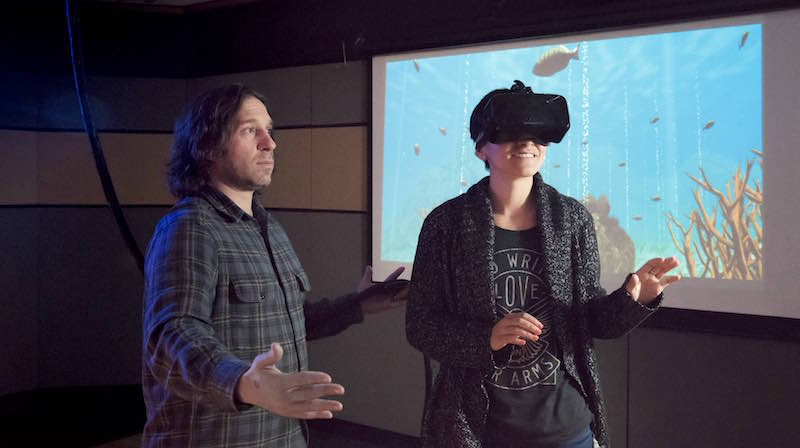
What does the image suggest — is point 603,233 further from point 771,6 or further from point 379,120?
point 379,120

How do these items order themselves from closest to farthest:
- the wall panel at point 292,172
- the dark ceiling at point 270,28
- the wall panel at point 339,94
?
the dark ceiling at point 270,28
the wall panel at point 339,94
the wall panel at point 292,172

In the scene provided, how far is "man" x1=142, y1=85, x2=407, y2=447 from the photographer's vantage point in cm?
116

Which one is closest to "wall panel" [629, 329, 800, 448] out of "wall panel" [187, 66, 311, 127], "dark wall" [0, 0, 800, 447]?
"dark wall" [0, 0, 800, 447]

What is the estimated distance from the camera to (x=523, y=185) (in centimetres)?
165

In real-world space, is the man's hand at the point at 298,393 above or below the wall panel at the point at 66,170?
below

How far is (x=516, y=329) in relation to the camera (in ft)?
4.61

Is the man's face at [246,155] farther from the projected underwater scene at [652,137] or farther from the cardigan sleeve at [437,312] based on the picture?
the projected underwater scene at [652,137]

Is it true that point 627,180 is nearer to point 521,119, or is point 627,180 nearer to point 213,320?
point 521,119

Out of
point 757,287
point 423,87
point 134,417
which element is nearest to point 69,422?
point 134,417

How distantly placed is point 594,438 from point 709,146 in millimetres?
1887

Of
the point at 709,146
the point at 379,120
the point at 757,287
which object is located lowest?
the point at 757,287

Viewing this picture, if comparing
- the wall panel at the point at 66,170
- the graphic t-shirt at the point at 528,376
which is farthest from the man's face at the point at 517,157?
the wall panel at the point at 66,170

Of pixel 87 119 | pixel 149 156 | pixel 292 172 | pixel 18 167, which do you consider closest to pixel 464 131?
pixel 292 172

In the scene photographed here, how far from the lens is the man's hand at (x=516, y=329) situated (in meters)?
1.39
